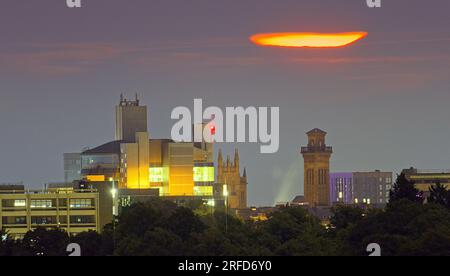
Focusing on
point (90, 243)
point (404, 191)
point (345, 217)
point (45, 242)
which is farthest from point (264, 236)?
point (404, 191)

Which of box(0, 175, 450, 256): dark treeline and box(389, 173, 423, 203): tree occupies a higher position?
box(389, 173, 423, 203): tree

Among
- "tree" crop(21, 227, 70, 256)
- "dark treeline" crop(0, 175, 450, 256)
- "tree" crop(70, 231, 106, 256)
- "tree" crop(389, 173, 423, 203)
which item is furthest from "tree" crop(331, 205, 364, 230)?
"tree" crop(21, 227, 70, 256)

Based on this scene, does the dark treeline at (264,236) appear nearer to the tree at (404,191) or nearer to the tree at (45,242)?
the tree at (45,242)

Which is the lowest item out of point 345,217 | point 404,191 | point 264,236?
point 264,236

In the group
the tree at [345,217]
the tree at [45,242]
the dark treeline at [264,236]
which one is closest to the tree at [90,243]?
the dark treeline at [264,236]

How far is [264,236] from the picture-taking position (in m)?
160

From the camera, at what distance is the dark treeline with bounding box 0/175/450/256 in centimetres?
13762

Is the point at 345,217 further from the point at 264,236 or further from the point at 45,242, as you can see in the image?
the point at 45,242

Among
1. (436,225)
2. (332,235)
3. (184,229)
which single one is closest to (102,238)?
(184,229)

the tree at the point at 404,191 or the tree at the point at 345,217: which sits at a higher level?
the tree at the point at 404,191

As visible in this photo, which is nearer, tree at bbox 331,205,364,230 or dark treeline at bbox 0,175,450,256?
dark treeline at bbox 0,175,450,256

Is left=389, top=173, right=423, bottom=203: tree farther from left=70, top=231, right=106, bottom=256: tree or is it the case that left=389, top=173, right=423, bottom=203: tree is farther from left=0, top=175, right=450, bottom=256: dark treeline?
left=70, top=231, right=106, bottom=256: tree

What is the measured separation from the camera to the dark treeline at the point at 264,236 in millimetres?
137625
